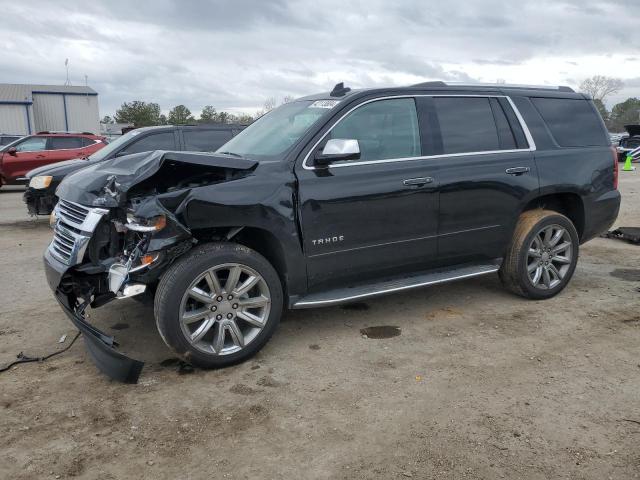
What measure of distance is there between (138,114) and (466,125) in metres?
52.7

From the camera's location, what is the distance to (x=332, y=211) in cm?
407

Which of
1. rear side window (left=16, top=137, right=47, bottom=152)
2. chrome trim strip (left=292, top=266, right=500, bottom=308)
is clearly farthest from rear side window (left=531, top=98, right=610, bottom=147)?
rear side window (left=16, top=137, right=47, bottom=152)

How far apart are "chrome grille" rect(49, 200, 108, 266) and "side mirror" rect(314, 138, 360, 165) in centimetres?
160

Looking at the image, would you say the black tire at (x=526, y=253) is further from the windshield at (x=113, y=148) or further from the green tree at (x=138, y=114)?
the green tree at (x=138, y=114)

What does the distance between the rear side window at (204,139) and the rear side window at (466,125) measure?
5553 millimetres

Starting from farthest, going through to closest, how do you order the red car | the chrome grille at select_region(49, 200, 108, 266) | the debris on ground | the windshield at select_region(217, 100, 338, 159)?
the red car
the debris on ground
the windshield at select_region(217, 100, 338, 159)
the chrome grille at select_region(49, 200, 108, 266)

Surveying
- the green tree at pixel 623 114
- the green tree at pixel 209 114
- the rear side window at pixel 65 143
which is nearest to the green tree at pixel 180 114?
the green tree at pixel 209 114

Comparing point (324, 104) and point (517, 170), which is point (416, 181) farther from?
point (517, 170)

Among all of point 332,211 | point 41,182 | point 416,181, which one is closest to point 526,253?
point 416,181

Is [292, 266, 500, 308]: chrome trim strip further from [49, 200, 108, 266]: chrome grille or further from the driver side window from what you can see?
[49, 200, 108, 266]: chrome grille

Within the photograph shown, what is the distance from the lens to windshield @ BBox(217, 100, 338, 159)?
4.30m

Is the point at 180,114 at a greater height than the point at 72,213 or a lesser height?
greater

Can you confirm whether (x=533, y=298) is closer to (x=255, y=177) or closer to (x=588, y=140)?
(x=588, y=140)

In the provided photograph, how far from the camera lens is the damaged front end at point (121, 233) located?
3541mm
